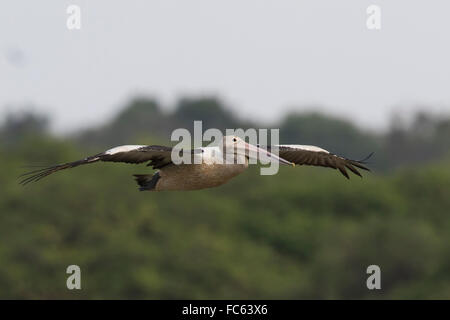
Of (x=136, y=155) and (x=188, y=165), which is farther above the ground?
(x=136, y=155)

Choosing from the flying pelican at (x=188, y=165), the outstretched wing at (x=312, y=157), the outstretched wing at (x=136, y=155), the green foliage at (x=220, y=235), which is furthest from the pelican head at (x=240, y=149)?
the green foliage at (x=220, y=235)

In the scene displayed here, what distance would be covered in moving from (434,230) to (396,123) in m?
38.6

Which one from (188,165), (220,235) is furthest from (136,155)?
(220,235)

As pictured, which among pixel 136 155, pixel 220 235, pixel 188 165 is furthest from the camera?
pixel 220 235

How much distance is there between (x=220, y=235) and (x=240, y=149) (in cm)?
5167

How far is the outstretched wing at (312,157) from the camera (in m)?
19.3

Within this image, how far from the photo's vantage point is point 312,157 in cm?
1955

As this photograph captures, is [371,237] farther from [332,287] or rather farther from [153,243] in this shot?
[153,243]

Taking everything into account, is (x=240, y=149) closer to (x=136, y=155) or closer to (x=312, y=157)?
(x=136, y=155)

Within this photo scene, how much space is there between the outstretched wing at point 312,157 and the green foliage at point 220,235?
35346 millimetres

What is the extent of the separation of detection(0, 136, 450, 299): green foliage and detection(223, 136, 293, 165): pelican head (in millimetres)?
37563

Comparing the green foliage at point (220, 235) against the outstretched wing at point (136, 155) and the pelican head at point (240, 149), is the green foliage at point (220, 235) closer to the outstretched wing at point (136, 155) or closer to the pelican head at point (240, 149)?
the pelican head at point (240, 149)
